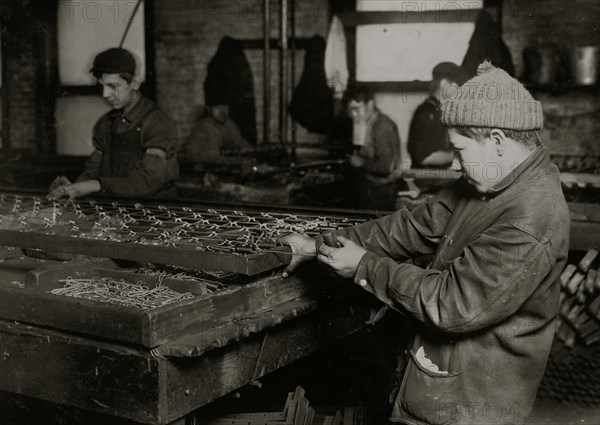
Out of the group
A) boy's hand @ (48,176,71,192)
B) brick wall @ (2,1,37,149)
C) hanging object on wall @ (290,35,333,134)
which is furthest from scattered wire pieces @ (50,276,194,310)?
brick wall @ (2,1,37,149)

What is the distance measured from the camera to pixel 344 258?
254cm

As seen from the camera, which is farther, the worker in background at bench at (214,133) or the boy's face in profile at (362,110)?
the worker in background at bench at (214,133)

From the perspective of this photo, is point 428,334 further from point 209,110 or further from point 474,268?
point 209,110

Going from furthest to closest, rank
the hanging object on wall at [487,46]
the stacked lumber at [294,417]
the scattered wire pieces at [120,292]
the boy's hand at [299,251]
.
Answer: the hanging object on wall at [487,46]
the stacked lumber at [294,417]
the boy's hand at [299,251]
the scattered wire pieces at [120,292]

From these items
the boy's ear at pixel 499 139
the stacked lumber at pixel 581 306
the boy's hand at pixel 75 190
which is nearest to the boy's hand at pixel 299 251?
the boy's ear at pixel 499 139

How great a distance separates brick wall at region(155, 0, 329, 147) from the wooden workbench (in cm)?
778

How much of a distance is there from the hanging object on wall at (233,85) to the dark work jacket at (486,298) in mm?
7977

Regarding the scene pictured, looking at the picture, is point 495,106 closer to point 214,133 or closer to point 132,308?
point 132,308

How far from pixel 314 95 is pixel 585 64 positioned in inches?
141

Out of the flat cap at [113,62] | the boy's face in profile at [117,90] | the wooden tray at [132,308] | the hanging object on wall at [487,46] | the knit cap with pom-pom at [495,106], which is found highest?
the hanging object on wall at [487,46]

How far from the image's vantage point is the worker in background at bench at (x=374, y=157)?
801cm

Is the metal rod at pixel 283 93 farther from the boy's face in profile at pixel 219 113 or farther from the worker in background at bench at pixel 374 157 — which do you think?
the worker in background at bench at pixel 374 157

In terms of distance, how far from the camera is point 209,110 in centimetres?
1021

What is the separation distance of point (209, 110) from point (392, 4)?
291 cm
